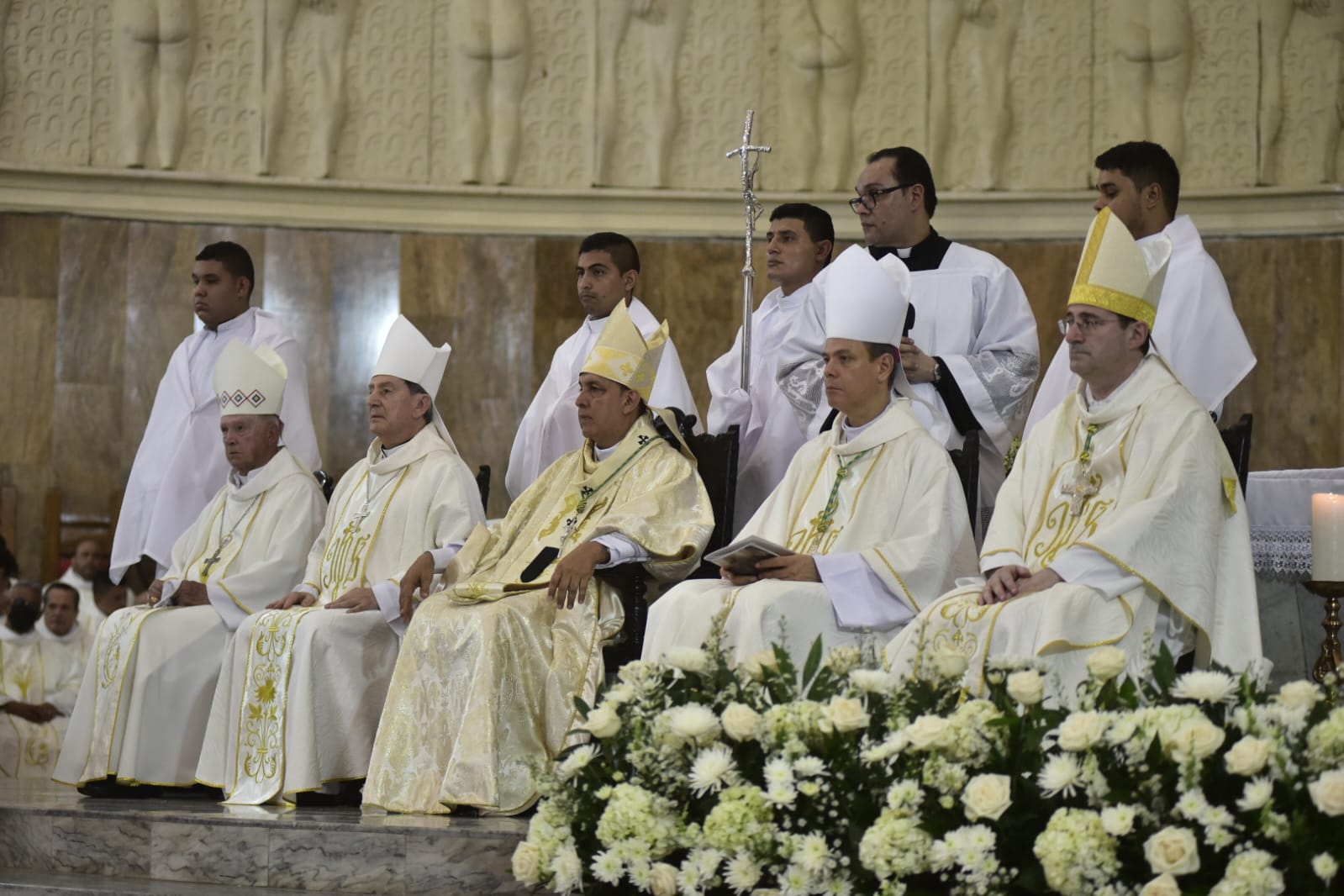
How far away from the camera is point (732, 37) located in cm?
1110

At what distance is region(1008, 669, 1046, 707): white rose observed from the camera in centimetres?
346

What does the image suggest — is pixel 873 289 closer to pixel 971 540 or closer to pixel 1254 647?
pixel 971 540

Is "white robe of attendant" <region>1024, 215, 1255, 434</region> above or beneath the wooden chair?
above

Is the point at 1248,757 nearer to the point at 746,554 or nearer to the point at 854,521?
the point at 746,554

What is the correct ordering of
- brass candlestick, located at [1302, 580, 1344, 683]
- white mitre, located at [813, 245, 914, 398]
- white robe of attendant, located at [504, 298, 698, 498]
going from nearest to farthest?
brass candlestick, located at [1302, 580, 1344, 683] < white mitre, located at [813, 245, 914, 398] < white robe of attendant, located at [504, 298, 698, 498]

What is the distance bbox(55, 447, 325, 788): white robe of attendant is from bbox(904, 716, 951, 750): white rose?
3.99m

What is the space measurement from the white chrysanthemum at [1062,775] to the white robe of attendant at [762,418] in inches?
148

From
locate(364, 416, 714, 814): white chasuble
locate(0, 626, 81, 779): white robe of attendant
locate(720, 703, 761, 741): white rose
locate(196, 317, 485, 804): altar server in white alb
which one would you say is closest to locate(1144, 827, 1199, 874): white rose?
locate(720, 703, 761, 741): white rose

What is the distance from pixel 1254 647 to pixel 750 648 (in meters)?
1.37

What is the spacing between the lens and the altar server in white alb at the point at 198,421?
26.5 ft

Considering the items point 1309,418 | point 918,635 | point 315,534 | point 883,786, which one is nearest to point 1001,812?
point 883,786

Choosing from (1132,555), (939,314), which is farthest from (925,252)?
(1132,555)

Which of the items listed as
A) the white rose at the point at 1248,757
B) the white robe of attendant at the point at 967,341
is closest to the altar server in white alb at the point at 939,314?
the white robe of attendant at the point at 967,341

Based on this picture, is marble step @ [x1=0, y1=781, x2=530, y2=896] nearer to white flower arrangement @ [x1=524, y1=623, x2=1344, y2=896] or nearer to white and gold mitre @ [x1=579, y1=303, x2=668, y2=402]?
white flower arrangement @ [x1=524, y1=623, x2=1344, y2=896]
